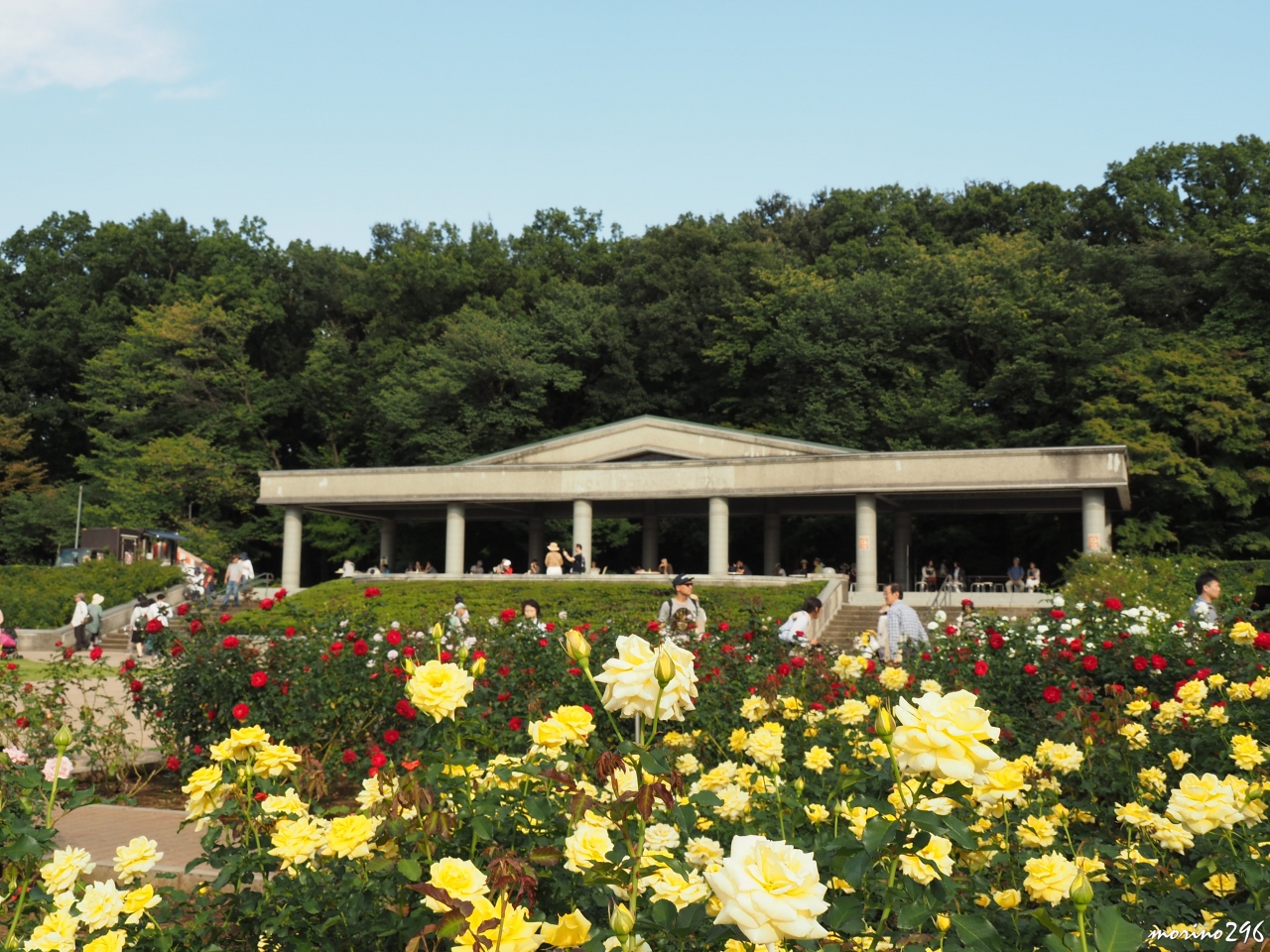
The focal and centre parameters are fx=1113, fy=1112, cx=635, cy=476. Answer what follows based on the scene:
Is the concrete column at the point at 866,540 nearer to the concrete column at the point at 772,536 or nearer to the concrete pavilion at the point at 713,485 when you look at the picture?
the concrete pavilion at the point at 713,485

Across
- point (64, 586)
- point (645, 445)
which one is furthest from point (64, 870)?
point (645, 445)

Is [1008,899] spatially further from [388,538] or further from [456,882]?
[388,538]

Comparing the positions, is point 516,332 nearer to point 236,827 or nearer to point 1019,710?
point 1019,710

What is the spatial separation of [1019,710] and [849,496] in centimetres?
2806

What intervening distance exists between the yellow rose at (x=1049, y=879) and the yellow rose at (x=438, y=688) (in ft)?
4.97

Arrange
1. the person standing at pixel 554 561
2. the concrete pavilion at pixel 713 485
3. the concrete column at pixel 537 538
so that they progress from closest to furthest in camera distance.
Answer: the person standing at pixel 554 561 → the concrete pavilion at pixel 713 485 → the concrete column at pixel 537 538

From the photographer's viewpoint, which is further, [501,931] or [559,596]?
[559,596]

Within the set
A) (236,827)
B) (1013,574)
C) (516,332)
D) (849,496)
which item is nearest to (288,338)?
(516,332)

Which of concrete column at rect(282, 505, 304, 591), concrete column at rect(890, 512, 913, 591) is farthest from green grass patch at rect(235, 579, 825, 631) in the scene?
concrete column at rect(890, 512, 913, 591)

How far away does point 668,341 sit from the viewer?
49.7m

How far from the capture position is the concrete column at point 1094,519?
98.3ft

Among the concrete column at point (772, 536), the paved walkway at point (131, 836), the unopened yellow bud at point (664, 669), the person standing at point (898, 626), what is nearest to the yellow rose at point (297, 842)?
the unopened yellow bud at point (664, 669)

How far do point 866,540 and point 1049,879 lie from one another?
30613 mm

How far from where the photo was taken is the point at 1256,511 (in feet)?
119
